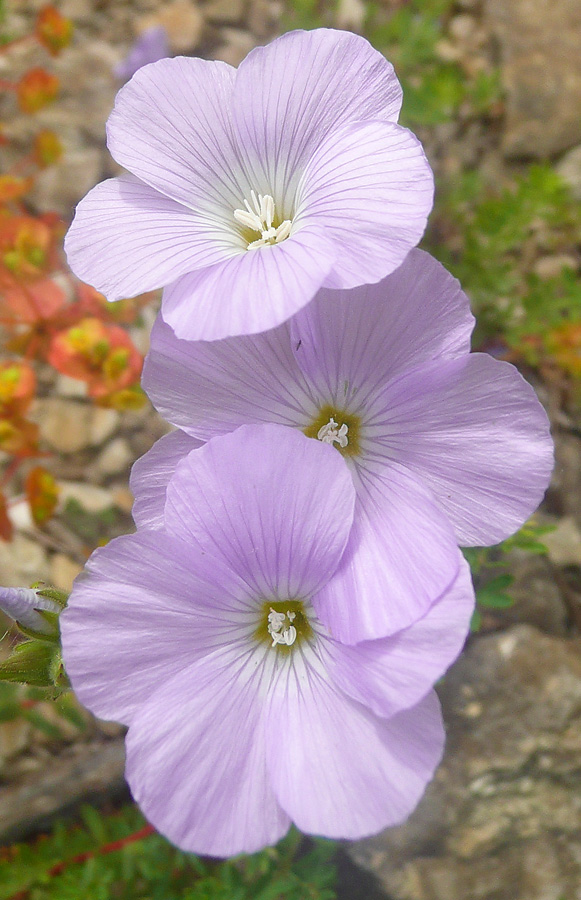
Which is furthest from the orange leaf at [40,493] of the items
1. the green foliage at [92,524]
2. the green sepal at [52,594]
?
the green sepal at [52,594]

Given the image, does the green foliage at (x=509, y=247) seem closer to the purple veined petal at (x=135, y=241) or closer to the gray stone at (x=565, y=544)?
the gray stone at (x=565, y=544)

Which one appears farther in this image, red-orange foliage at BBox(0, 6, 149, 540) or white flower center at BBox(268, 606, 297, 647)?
red-orange foliage at BBox(0, 6, 149, 540)

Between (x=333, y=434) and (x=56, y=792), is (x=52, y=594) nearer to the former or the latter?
(x=333, y=434)

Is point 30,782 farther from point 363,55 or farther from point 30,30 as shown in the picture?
point 30,30

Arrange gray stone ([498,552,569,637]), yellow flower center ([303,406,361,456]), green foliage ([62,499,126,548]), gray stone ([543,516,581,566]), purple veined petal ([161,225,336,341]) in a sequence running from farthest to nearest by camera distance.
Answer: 1. green foliage ([62,499,126,548])
2. gray stone ([543,516,581,566])
3. gray stone ([498,552,569,637])
4. yellow flower center ([303,406,361,456])
5. purple veined petal ([161,225,336,341])

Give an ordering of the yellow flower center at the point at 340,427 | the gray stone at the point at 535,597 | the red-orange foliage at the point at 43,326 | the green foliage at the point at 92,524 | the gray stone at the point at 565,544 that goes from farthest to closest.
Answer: the green foliage at the point at 92,524, the gray stone at the point at 565,544, the gray stone at the point at 535,597, the red-orange foliage at the point at 43,326, the yellow flower center at the point at 340,427

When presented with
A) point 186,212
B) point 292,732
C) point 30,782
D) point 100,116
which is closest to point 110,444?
point 30,782

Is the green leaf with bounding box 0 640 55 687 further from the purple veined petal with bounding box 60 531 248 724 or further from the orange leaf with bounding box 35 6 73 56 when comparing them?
the orange leaf with bounding box 35 6 73 56

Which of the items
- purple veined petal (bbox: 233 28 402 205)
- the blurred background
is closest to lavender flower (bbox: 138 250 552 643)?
purple veined petal (bbox: 233 28 402 205)

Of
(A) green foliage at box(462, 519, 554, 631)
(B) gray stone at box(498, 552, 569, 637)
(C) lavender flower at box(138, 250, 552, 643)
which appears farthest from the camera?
(B) gray stone at box(498, 552, 569, 637)
